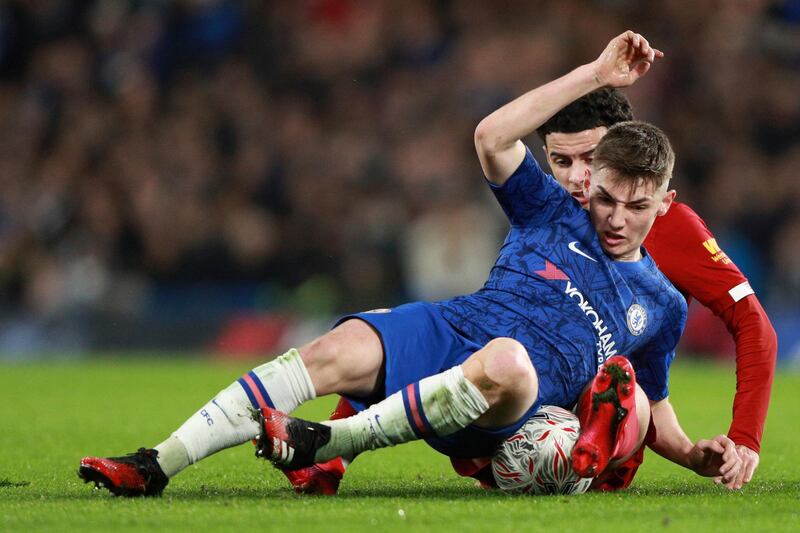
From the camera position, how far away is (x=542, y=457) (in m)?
4.32

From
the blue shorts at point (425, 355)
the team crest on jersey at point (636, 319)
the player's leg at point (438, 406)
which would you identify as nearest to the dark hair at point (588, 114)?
the team crest on jersey at point (636, 319)

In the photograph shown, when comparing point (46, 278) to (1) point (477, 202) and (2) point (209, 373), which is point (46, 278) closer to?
(2) point (209, 373)

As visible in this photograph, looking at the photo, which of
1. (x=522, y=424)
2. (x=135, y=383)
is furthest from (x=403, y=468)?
(x=135, y=383)

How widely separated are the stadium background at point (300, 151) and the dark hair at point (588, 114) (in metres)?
7.21

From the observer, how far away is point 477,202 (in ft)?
44.9

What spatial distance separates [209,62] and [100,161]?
1784mm

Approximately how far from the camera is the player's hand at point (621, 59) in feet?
14.3

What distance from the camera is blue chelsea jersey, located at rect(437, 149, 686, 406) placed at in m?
4.49

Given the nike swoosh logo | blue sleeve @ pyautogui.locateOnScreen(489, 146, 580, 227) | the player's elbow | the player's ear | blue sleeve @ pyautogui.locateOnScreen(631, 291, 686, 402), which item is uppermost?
the player's elbow

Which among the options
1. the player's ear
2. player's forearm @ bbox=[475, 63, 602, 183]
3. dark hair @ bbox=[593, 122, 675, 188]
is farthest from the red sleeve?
player's forearm @ bbox=[475, 63, 602, 183]

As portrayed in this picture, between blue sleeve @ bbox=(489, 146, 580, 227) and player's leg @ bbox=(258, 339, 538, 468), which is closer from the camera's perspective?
player's leg @ bbox=(258, 339, 538, 468)

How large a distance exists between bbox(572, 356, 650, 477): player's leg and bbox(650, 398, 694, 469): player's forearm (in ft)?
1.97

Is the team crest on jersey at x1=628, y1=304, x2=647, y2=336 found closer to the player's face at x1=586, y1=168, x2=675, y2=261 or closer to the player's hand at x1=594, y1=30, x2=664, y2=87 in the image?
the player's face at x1=586, y1=168, x2=675, y2=261

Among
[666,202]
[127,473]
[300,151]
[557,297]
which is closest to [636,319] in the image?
[557,297]
